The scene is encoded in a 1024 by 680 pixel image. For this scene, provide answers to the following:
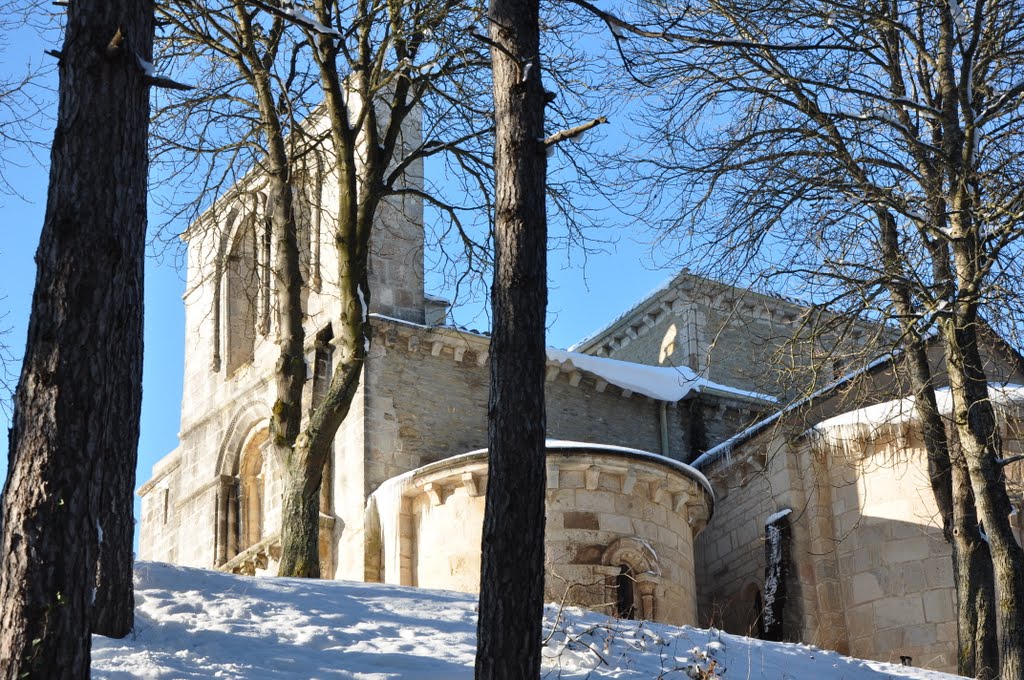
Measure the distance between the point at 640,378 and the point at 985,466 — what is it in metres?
11.9

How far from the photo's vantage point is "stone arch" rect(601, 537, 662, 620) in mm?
15953

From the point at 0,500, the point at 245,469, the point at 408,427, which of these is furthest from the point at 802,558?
the point at 0,500

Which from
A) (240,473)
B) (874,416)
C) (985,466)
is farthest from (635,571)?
(240,473)

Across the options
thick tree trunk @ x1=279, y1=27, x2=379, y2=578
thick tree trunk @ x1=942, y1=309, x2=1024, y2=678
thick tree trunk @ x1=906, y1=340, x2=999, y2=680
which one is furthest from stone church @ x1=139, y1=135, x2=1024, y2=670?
thick tree trunk @ x1=279, y1=27, x2=379, y2=578

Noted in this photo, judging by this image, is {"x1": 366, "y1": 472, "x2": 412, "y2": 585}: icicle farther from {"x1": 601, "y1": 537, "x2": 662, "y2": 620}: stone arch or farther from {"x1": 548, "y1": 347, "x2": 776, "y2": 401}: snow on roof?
{"x1": 548, "y1": 347, "x2": 776, "y2": 401}: snow on roof

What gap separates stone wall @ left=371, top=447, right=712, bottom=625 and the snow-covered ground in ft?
18.2

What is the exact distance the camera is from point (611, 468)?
16.2 meters

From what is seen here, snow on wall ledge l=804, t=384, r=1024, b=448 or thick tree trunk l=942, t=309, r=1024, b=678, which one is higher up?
snow on wall ledge l=804, t=384, r=1024, b=448

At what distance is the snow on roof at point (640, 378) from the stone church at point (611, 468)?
0.05 m

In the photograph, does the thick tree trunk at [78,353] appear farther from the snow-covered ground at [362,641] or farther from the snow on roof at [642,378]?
the snow on roof at [642,378]

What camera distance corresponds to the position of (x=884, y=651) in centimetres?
1596

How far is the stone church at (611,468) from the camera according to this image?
1600 centimetres

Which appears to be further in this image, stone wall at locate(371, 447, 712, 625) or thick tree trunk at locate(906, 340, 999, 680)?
stone wall at locate(371, 447, 712, 625)

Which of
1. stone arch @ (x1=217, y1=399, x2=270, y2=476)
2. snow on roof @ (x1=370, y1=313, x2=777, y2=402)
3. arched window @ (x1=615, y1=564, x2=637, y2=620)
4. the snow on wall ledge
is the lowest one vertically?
arched window @ (x1=615, y1=564, x2=637, y2=620)
